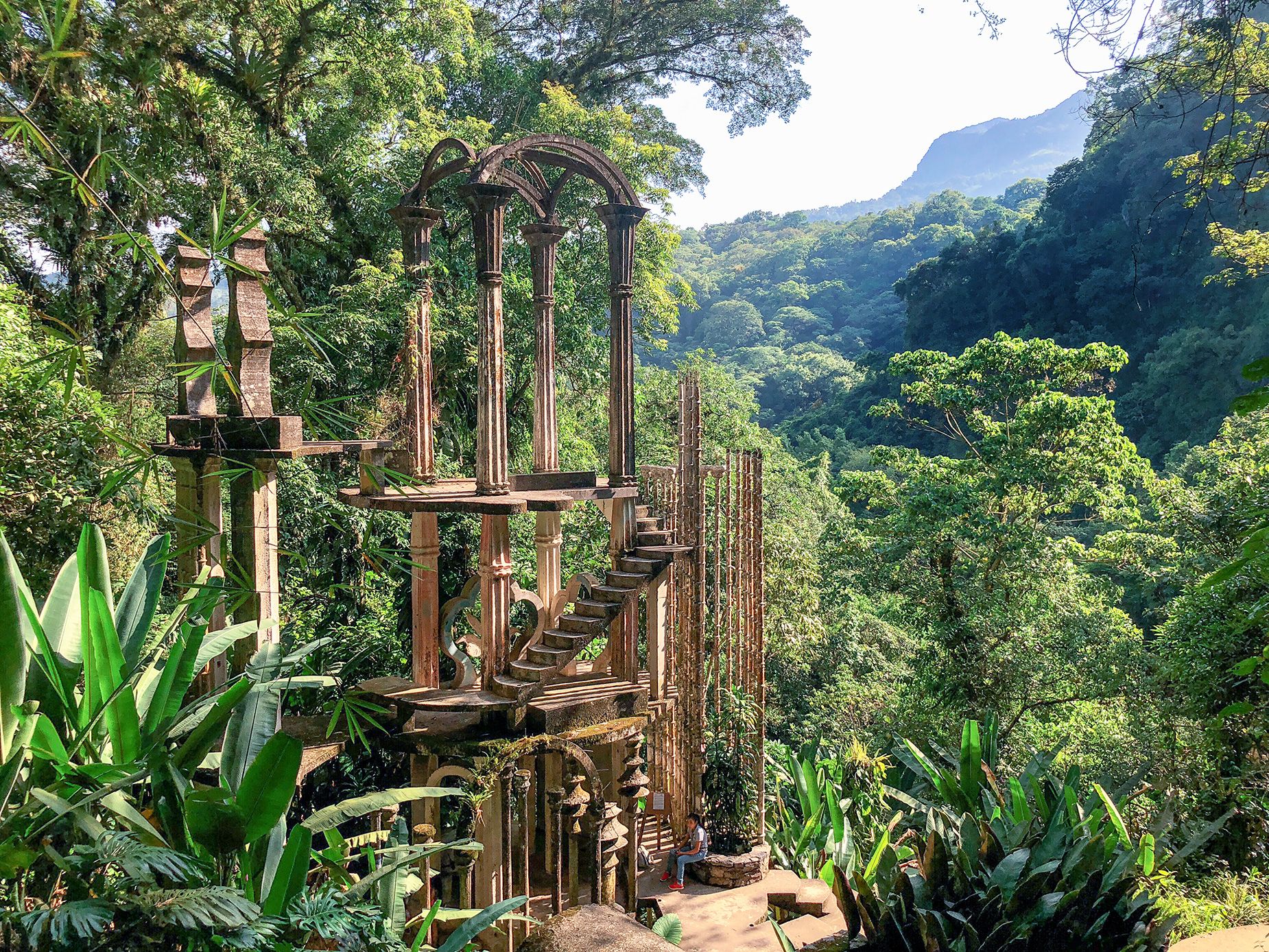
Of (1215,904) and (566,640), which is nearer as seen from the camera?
(566,640)

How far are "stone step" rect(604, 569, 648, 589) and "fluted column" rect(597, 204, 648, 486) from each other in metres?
0.82

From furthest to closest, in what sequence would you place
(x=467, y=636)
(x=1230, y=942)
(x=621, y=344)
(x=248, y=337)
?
(x=621, y=344) → (x=467, y=636) → (x=1230, y=942) → (x=248, y=337)

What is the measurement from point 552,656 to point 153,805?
3.14 meters

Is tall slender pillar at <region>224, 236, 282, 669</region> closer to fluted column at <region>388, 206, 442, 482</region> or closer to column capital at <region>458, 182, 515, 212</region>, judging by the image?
column capital at <region>458, 182, 515, 212</region>

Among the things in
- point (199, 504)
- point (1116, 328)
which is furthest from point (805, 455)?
point (199, 504)

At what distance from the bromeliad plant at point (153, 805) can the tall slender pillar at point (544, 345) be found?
4.26 meters

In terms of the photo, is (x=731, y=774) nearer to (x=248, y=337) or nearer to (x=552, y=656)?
(x=552, y=656)

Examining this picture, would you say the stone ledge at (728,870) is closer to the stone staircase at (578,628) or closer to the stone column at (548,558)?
the stone column at (548,558)

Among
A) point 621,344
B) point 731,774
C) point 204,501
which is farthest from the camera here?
point 731,774

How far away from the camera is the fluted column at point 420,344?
6.17m

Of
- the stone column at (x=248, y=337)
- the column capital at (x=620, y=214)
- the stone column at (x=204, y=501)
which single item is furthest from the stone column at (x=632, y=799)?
the column capital at (x=620, y=214)

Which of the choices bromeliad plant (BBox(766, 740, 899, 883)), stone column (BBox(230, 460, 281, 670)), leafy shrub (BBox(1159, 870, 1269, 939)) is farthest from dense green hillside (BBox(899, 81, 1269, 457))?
stone column (BBox(230, 460, 281, 670))

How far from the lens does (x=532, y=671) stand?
5180 millimetres

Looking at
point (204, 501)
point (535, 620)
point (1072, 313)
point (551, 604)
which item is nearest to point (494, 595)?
point (551, 604)
